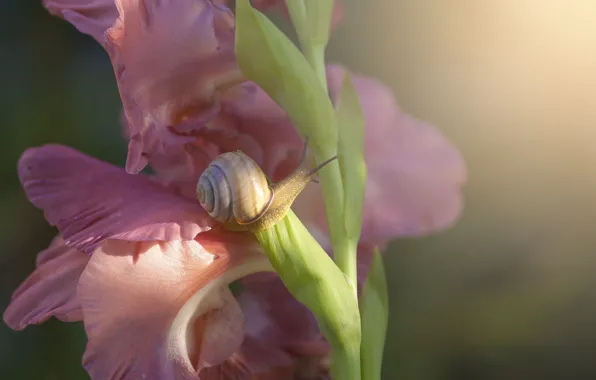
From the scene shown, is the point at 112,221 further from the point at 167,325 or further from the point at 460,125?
the point at 460,125

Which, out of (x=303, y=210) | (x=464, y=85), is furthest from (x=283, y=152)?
(x=464, y=85)

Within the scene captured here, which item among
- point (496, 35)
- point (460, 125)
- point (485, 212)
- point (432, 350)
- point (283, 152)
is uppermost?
point (283, 152)

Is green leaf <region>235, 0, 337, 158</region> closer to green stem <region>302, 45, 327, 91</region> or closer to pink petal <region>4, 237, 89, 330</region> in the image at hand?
green stem <region>302, 45, 327, 91</region>

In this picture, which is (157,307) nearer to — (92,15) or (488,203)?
(92,15)

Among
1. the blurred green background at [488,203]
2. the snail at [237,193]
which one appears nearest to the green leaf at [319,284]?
the snail at [237,193]

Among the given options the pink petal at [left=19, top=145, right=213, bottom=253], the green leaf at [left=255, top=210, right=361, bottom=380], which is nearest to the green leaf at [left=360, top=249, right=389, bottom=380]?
the green leaf at [left=255, top=210, right=361, bottom=380]

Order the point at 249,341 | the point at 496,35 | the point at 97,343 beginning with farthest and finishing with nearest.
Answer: the point at 496,35 < the point at 249,341 < the point at 97,343

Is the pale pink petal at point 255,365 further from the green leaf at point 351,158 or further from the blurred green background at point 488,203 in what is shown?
the blurred green background at point 488,203
